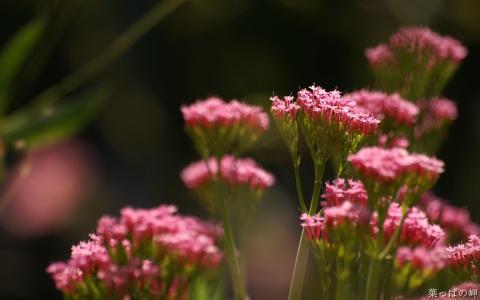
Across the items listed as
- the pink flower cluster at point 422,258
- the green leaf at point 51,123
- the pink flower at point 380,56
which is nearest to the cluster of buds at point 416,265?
the pink flower cluster at point 422,258

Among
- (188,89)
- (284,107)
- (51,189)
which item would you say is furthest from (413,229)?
(51,189)

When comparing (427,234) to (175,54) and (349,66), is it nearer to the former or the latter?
(349,66)

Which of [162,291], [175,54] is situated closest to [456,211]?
[162,291]

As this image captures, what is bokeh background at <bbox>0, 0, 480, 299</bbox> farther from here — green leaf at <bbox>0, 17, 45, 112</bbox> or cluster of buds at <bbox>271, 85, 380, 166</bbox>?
cluster of buds at <bbox>271, 85, 380, 166</bbox>

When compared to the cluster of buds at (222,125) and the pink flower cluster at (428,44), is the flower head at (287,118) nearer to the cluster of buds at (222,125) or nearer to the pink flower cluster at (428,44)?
the cluster of buds at (222,125)

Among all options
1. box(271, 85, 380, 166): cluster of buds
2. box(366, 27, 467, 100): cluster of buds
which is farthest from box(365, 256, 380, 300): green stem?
box(366, 27, 467, 100): cluster of buds

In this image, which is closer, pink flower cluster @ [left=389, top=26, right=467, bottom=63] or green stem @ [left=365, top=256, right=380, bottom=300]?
green stem @ [left=365, top=256, right=380, bottom=300]
